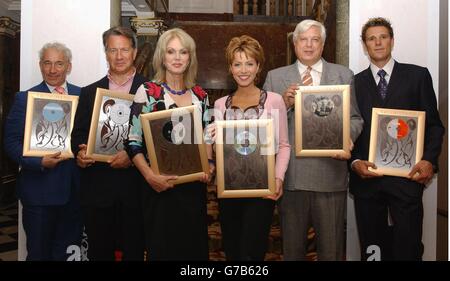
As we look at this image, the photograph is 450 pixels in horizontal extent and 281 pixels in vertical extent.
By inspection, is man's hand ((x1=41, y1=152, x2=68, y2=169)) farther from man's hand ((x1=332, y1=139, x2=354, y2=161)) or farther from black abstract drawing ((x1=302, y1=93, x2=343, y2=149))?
man's hand ((x1=332, y1=139, x2=354, y2=161))

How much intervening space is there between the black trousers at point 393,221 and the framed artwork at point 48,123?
1541 mm

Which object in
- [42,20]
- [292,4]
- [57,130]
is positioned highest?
[292,4]

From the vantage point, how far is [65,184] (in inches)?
95.1

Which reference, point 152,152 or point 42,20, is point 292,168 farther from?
point 42,20

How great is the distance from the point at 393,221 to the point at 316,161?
0.52 metres

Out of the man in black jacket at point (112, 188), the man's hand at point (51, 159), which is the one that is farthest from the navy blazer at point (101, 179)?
the man's hand at point (51, 159)

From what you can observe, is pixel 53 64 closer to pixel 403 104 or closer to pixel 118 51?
pixel 118 51

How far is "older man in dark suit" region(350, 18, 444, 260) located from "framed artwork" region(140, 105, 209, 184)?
809 millimetres

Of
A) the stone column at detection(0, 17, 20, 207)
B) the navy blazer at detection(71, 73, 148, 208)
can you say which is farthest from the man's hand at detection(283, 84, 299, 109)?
the stone column at detection(0, 17, 20, 207)

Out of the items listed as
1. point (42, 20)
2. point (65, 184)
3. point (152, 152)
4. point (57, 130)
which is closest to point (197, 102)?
point (152, 152)

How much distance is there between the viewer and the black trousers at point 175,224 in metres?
2.09

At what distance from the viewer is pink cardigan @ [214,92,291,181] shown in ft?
6.92

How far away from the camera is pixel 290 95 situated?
2.16 meters
